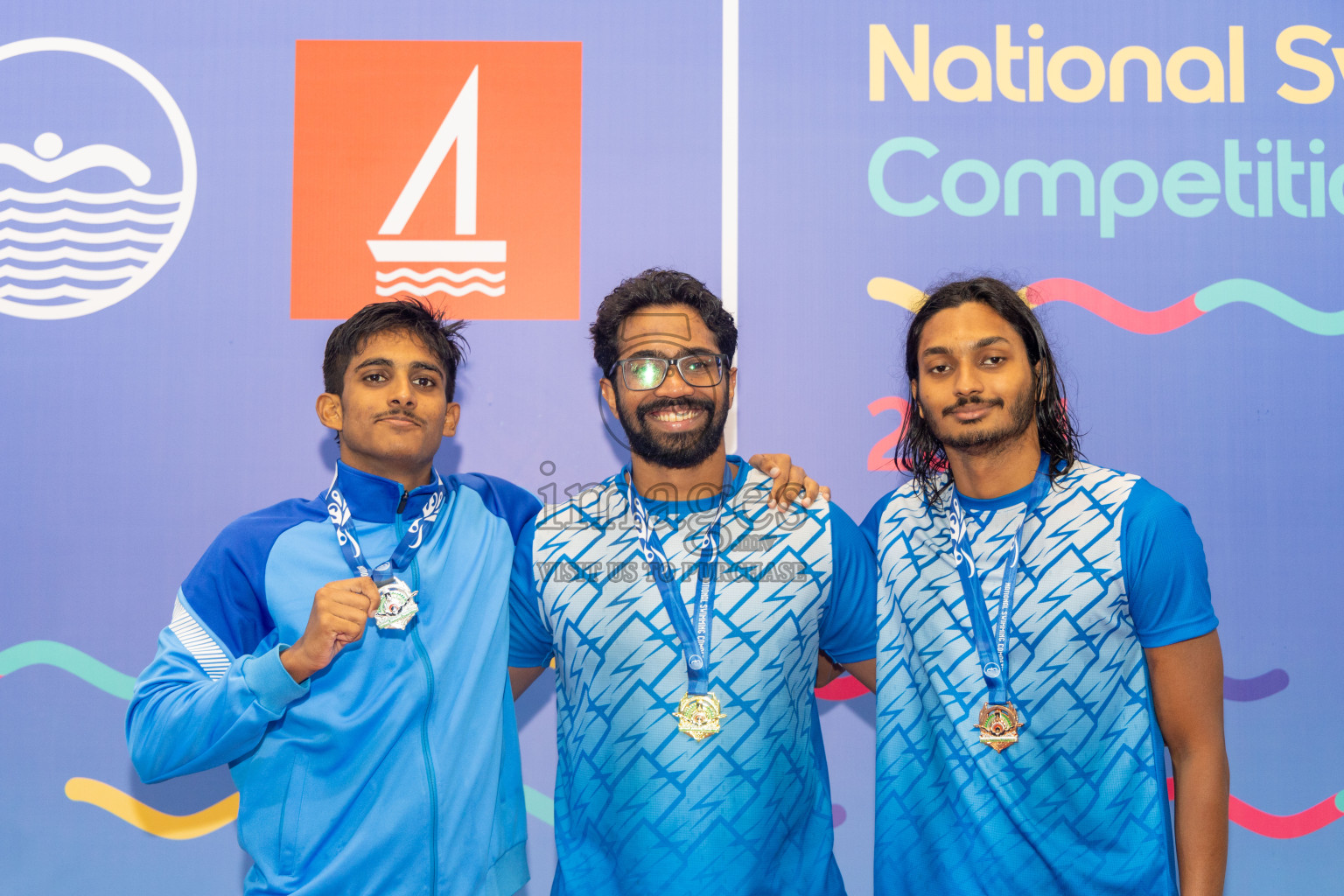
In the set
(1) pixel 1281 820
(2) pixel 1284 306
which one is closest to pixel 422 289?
(2) pixel 1284 306

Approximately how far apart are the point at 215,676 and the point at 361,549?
1.26ft

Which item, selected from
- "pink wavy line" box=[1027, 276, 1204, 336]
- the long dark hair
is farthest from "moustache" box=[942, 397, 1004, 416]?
"pink wavy line" box=[1027, 276, 1204, 336]

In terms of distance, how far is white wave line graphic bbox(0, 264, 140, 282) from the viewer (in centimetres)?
282

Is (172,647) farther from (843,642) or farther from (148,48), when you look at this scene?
(148,48)

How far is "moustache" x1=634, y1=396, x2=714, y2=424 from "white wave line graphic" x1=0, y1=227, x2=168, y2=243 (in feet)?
5.97

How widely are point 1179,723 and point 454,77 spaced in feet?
8.44

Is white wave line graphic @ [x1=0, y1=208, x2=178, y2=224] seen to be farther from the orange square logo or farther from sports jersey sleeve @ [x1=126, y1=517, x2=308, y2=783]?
sports jersey sleeve @ [x1=126, y1=517, x2=308, y2=783]

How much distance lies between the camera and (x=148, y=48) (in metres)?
2.83

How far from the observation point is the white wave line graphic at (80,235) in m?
2.82

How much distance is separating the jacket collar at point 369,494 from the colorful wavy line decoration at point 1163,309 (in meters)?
1.59

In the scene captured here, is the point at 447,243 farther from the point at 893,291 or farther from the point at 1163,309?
the point at 1163,309

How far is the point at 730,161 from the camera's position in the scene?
111 inches

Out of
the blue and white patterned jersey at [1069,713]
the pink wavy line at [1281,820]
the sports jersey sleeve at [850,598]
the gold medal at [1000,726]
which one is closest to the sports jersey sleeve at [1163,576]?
the blue and white patterned jersey at [1069,713]

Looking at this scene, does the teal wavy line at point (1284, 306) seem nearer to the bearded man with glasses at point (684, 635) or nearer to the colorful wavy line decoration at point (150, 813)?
the bearded man with glasses at point (684, 635)
